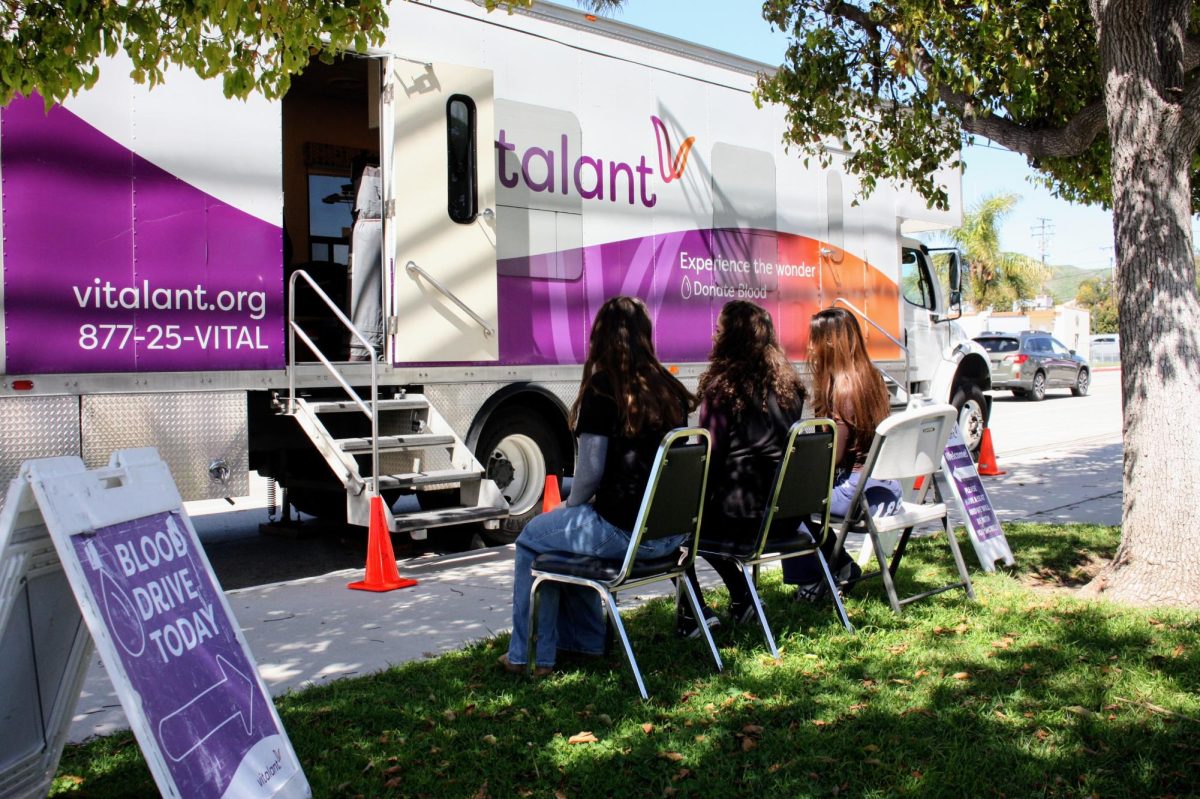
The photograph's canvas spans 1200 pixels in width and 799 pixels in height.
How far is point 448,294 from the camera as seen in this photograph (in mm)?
7789

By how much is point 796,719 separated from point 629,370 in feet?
4.93

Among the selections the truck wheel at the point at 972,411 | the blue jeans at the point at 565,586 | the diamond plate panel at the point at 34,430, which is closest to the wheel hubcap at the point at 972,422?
the truck wheel at the point at 972,411

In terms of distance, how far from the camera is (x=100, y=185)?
6.16 m

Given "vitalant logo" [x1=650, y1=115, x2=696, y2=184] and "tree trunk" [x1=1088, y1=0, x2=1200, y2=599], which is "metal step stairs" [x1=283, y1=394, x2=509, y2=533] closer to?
"vitalant logo" [x1=650, y1=115, x2=696, y2=184]

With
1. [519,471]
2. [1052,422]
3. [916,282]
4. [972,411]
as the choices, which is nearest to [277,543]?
[519,471]

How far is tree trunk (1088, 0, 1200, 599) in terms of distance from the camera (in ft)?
18.5

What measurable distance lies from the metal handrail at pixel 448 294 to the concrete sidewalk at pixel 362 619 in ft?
5.24

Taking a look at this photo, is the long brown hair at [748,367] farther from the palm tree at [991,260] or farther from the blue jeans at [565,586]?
the palm tree at [991,260]

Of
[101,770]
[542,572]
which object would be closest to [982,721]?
[542,572]

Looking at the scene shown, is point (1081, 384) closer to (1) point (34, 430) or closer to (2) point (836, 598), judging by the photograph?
(2) point (836, 598)

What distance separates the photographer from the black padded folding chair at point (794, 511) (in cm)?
493

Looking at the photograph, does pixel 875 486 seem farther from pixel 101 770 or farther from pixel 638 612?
pixel 101 770

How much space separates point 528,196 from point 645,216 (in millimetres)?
1203

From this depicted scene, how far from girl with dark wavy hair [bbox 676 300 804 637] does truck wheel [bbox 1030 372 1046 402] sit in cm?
2318
